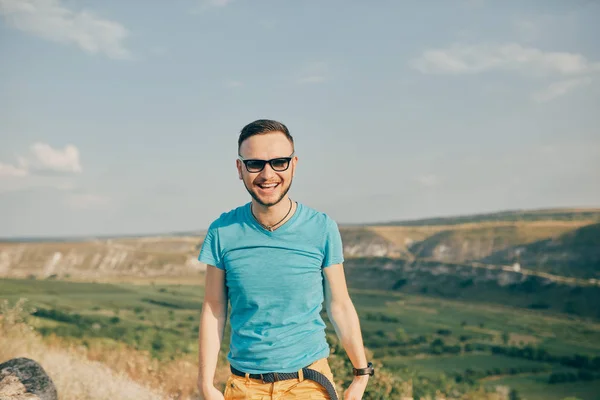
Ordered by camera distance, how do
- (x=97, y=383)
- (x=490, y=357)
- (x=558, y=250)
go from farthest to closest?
(x=558, y=250) < (x=490, y=357) < (x=97, y=383)

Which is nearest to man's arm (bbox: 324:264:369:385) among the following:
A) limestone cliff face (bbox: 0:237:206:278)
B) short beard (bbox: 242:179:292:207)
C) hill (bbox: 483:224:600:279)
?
short beard (bbox: 242:179:292:207)

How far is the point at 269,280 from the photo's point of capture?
157 inches

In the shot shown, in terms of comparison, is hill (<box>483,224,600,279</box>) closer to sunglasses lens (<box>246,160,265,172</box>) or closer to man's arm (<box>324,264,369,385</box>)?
man's arm (<box>324,264,369,385</box>)

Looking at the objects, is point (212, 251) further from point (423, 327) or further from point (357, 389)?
point (423, 327)

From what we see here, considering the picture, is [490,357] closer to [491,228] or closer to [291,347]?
[291,347]

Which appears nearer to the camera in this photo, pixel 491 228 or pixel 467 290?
pixel 467 290

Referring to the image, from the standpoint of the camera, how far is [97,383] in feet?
34.5

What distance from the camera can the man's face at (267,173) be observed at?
4.09 meters

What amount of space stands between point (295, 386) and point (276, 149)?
1708mm

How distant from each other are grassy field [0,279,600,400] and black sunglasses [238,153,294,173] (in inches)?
577

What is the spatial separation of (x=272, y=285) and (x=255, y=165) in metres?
0.88

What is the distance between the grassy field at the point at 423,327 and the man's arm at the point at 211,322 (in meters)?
14.1

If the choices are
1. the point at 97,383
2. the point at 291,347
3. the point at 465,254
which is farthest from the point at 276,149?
the point at 465,254

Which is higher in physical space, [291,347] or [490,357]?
[291,347]
